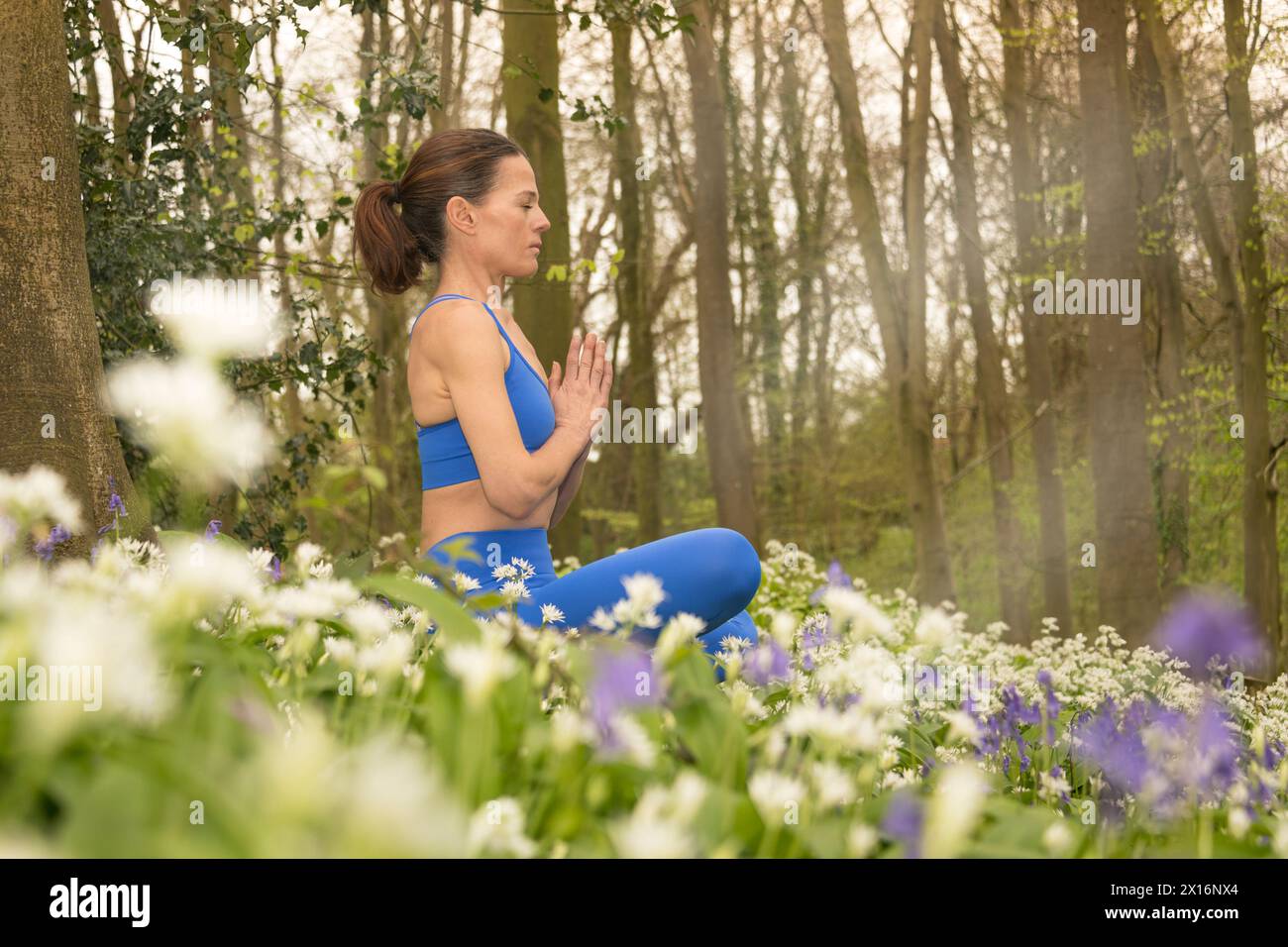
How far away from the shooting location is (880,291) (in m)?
10.0

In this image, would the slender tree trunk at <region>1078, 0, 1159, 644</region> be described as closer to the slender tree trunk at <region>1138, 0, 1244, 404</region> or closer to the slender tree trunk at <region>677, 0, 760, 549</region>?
the slender tree trunk at <region>1138, 0, 1244, 404</region>

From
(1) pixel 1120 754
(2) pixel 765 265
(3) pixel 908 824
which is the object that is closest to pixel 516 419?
(1) pixel 1120 754

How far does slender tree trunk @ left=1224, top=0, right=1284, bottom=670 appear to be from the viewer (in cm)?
789

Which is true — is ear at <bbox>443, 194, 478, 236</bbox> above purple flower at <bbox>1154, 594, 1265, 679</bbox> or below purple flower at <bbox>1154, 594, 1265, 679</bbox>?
above

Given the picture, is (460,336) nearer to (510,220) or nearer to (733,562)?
(510,220)

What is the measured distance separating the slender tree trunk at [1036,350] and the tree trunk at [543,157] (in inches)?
224

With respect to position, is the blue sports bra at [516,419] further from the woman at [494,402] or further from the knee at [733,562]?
the knee at [733,562]

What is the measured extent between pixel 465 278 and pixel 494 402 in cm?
61

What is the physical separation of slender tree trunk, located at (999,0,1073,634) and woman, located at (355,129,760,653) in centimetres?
863

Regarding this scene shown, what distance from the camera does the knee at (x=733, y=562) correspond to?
266 centimetres

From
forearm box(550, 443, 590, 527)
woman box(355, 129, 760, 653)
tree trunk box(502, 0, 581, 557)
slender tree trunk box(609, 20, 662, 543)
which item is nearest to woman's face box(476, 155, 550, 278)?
woman box(355, 129, 760, 653)

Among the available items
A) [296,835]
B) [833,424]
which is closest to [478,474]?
[296,835]

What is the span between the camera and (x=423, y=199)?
135 inches
